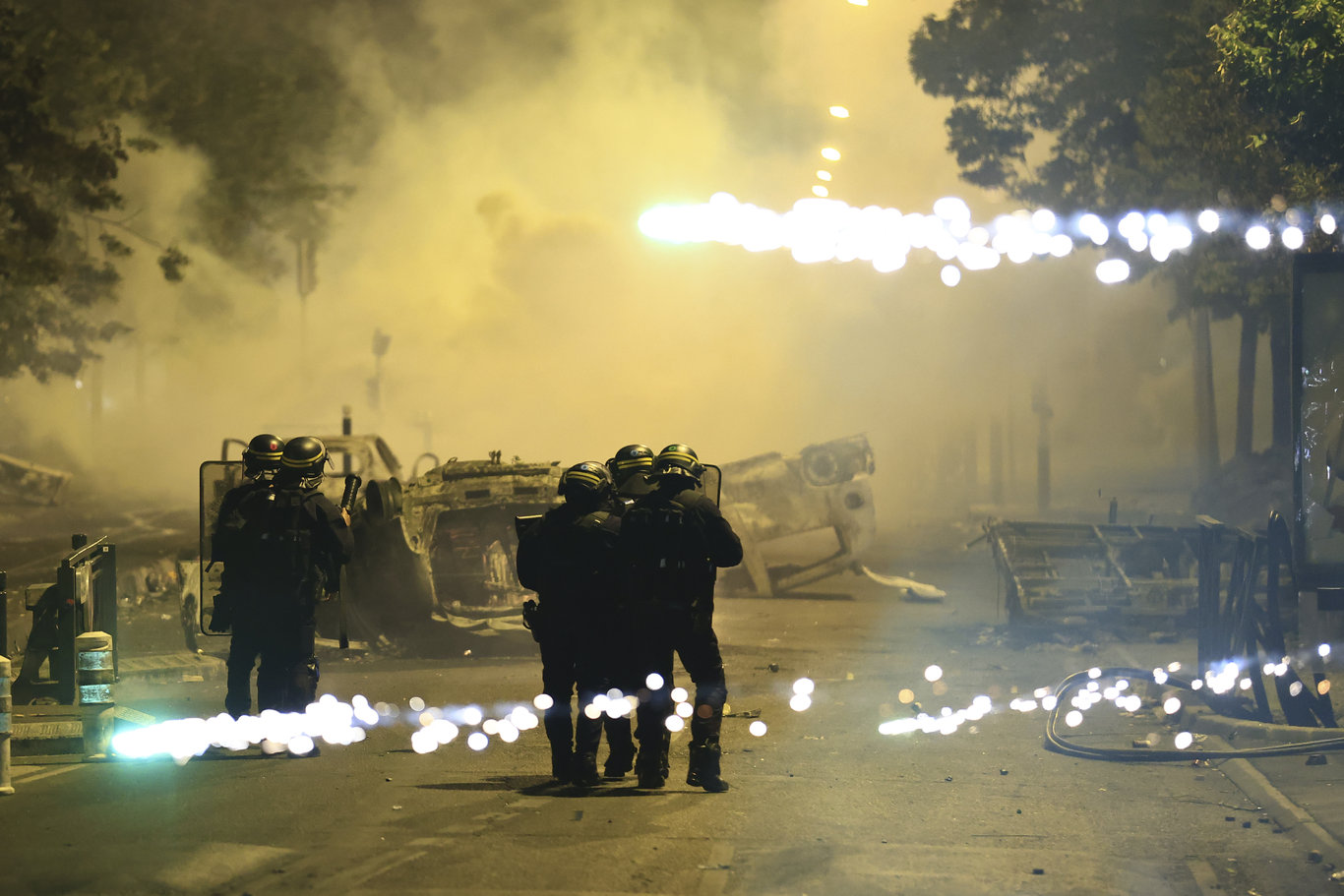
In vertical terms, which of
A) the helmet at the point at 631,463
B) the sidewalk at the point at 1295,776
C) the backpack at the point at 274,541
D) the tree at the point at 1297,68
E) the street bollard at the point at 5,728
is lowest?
the sidewalk at the point at 1295,776

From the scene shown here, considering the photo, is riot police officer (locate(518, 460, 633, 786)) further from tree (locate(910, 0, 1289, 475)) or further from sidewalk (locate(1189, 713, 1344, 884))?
tree (locate(910, 0, 1289, 475))

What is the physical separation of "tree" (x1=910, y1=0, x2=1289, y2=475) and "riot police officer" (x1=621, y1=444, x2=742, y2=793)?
1389cm

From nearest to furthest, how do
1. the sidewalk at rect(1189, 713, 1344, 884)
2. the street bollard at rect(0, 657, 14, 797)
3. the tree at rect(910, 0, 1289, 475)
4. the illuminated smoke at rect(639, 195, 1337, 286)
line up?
the sidewalk at rect(1189, 713, 1344, 884), the street bollard at rect(0, 657, 14, 797), the tree at rect(910, 0, 1289, 475), the illuminated smoke at rect(639, 195, 1337, 286)

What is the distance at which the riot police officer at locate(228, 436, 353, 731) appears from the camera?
7.63m

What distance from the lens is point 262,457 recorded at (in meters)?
7.76

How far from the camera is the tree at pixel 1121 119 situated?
64.6ft

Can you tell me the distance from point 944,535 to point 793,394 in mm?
5033

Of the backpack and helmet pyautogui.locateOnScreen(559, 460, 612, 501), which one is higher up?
helmet pyautogui.locateOnScreen(559, 460, 612, 501)

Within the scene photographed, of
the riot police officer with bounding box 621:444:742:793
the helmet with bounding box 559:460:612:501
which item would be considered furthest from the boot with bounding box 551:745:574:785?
the helmet with bounding box 559:460:612:501

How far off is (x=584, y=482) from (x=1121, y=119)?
19404 mm

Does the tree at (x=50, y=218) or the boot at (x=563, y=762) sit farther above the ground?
the tree at (x=50, y=218)

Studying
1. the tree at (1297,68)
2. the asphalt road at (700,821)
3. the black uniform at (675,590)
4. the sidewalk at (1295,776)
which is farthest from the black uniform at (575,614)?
the tree at (1297,68)

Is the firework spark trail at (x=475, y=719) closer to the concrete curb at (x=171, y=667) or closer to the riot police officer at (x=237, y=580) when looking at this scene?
the riot police officer at (x=237, y=580)

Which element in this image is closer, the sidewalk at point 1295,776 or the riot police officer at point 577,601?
the sidewalk at point 1295,776
